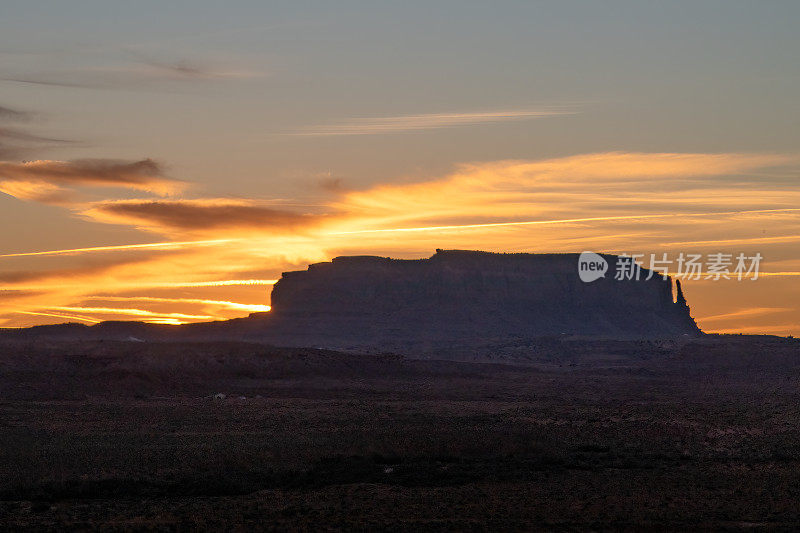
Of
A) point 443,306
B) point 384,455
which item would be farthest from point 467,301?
point 384,455

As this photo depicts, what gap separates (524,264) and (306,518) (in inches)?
5859

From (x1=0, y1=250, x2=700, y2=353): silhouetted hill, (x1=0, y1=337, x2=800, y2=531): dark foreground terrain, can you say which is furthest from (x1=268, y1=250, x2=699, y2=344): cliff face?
(x1=0, y1=337, x2=800, y2=531): dark foreground terrain

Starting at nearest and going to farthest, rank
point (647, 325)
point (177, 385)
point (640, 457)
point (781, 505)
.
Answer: point (781, 505), point (640, 457), point (177, 385), point (647, 325)

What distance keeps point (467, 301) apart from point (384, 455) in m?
127

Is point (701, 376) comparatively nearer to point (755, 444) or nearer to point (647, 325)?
point (755, 444)

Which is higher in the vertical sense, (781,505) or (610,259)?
(610,259)

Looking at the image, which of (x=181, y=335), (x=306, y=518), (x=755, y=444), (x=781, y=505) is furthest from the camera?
(x=181, y=335)

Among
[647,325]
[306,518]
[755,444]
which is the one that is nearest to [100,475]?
[306,518]

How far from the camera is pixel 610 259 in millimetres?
176875

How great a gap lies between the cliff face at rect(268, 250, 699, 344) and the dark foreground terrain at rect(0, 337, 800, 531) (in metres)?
85.4

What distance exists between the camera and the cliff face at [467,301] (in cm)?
15025

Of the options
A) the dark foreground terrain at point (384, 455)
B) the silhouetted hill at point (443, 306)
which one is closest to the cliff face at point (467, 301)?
the silhouetted hill at point (443, 306)

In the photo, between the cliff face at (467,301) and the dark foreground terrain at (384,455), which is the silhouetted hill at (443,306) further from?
the dark foreground terrain at (384,455)

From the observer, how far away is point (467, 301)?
15638 cm
